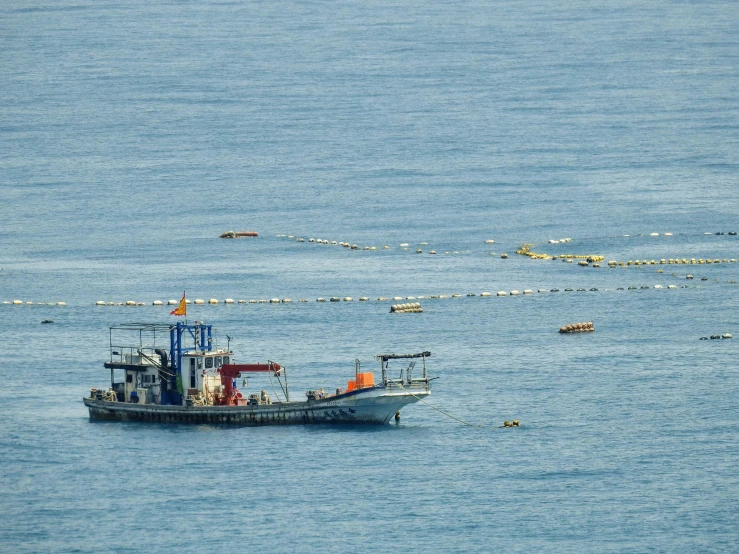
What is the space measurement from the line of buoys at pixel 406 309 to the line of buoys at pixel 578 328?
14104 millimetres

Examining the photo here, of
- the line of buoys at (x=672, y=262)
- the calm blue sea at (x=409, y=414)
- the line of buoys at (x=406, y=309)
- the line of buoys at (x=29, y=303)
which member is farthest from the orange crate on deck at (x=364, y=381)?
the line of buoys at (x=672, y=262)

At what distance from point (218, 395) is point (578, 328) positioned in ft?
123

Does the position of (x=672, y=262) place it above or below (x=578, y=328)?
above

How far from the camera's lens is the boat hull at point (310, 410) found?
9500cm

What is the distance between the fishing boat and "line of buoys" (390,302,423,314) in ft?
110

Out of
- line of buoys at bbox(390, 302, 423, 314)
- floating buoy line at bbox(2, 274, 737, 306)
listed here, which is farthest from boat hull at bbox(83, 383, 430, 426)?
floating buoy line at bbox(2, 274, 737, 306)

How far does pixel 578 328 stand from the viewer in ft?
418

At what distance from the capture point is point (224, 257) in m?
171

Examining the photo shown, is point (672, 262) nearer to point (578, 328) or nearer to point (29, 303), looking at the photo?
point (578, 328)

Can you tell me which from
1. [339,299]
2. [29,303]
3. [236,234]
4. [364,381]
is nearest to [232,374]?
[364,381]

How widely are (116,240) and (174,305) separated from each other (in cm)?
4690

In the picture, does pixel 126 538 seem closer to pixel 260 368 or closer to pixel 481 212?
pixel 260 368

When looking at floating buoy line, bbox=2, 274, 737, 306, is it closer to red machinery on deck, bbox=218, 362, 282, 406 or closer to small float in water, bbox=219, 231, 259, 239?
small float in water, bbox=219, 231, 259, 239

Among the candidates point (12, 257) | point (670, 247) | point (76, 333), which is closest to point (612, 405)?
point (76, 333)
